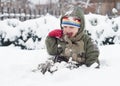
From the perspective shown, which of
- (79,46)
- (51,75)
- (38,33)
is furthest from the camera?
(38,33)

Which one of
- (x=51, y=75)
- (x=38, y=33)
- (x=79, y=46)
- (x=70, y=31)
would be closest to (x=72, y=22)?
(x=70, y=31)

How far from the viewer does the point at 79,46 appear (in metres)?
3.97

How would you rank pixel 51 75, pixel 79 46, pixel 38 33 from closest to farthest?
pixel 51 75 → pixel 79 46 → pixel 38 33

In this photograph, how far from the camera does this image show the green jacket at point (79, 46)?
3920mm

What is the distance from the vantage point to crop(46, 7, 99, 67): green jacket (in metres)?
3.92

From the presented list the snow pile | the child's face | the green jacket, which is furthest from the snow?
the snow pile

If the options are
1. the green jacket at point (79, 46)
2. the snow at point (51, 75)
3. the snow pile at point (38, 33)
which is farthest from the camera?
the snow pile at point (38, 33)

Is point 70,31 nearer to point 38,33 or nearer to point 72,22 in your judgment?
point 72,22

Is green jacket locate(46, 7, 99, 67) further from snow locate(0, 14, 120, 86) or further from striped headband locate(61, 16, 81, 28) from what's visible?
snow locate(0, 14, 120, 86)

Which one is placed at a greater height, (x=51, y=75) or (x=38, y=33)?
(x=51, y=75)

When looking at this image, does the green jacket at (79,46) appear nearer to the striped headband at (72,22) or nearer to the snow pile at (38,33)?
the striped headband at (72,22)

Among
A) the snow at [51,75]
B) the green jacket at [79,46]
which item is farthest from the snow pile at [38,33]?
the green jacket at [79,46]

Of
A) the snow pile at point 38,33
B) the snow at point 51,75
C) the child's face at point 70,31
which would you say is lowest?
the snow pile at point 38,33

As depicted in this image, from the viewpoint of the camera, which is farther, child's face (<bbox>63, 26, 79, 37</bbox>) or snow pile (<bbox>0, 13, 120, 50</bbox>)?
snow pile (<bbox>0, 13, 120, 50</bbox>)
